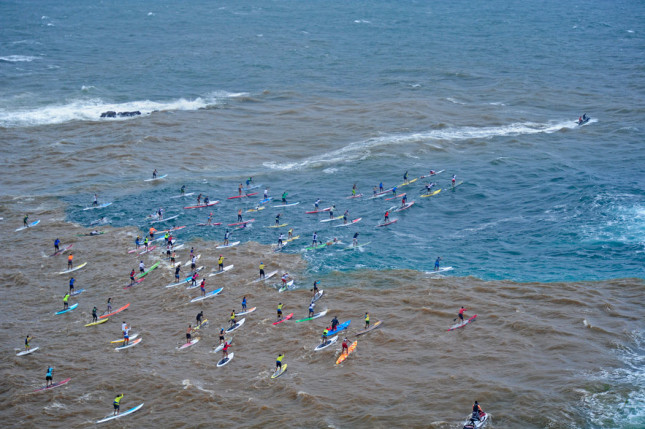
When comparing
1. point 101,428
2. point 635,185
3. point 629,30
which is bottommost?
point 101,428

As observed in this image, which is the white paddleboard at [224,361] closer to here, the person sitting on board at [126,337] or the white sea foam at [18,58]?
the person sitting on board at [126,337]

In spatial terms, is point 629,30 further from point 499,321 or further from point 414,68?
point 499,321

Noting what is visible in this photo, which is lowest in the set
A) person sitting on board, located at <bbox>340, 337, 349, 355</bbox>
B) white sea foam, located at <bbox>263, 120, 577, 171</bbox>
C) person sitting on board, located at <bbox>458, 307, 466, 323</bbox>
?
person sitting on board, located at <bbox>340, 337, 349, 355</bbox>

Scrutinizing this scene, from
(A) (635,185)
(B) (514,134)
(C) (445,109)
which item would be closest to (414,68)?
(C) (445,109)

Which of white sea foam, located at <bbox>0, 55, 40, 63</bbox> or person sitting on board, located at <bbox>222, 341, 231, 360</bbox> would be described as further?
white sea foam, located at <bbox>0, 55, 40, 63</bbox>

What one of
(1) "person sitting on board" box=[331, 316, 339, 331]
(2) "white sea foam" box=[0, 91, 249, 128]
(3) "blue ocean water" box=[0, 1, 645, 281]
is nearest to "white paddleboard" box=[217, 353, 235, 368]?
(1) "person sitting on board" box=[331, 316, 339, 331]

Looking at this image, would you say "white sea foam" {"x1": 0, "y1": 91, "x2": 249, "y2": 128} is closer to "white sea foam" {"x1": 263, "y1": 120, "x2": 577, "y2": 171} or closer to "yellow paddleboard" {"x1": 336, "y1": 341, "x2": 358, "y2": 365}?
"white sea foam" {"x1": 263, "y1": 120, "x2": 577, "y2": 171}

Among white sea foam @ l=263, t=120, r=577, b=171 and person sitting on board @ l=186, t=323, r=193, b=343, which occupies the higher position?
white sea foam @ l=263, t=120, r=577, b=171
